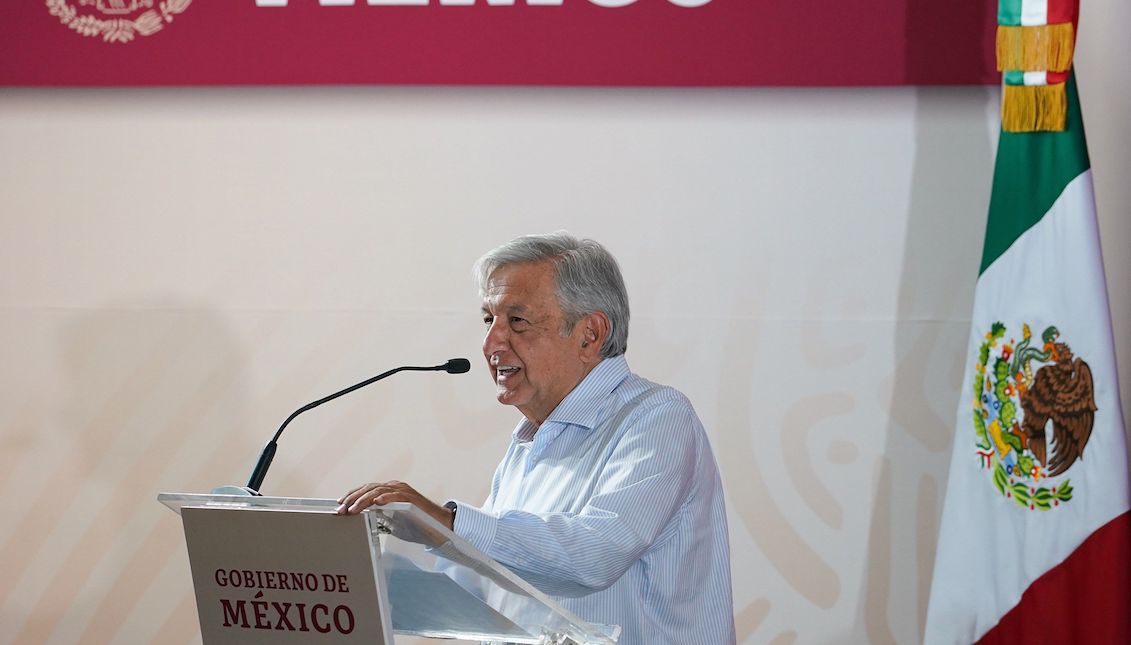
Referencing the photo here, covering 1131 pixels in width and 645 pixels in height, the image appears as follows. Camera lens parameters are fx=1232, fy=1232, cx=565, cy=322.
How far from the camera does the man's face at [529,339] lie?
214cm

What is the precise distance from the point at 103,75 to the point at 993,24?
8.16ft

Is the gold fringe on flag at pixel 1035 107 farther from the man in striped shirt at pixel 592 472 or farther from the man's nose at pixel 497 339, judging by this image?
the man's nose at pixel 497 339

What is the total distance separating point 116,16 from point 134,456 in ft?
4.20

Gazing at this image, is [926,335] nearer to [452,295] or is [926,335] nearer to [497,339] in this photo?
[452,295]

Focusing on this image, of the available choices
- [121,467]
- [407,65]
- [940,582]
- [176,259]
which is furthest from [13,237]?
[940,582]

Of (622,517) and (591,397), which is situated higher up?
(591,397)

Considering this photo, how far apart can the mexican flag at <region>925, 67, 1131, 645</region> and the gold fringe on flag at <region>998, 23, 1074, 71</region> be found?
0.25 ft

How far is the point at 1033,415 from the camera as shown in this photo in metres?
2.90

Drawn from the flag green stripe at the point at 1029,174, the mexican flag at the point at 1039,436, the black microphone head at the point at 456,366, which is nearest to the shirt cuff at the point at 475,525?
the black microphone head at the point at 456,366

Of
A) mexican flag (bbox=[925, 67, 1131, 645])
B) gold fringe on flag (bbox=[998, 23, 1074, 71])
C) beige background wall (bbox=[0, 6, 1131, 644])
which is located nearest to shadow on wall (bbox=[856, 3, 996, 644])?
beige background wall (bbox=[0, 6, 1131, 644])

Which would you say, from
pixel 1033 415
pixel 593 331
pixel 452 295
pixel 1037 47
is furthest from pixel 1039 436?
pixel 452 295

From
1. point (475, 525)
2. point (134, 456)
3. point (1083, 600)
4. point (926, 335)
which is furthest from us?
point (134, 456)

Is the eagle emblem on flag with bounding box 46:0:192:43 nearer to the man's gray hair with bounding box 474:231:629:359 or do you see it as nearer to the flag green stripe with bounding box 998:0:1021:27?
the man's gray hair with bounding box 474:231:629:359

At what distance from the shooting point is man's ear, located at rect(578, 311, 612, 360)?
85.8 inches
